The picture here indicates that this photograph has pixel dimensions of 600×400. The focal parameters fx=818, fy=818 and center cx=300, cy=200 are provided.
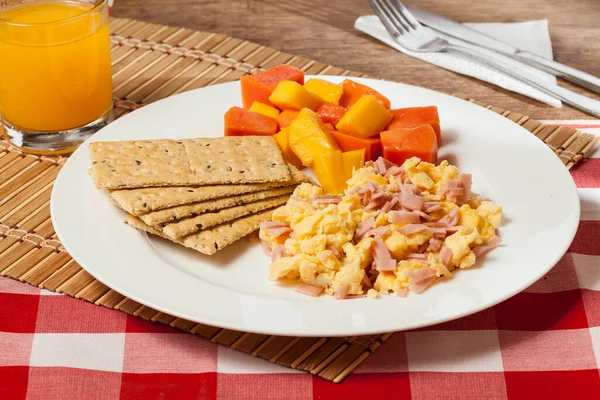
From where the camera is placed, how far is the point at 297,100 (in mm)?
2684

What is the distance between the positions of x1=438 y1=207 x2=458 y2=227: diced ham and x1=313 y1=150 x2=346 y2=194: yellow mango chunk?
0.42 metres

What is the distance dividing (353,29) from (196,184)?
172cm

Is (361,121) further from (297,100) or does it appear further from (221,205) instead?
(221,205)

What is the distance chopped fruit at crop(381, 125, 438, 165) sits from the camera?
2.54 metres

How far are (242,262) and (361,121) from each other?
2.22 feet

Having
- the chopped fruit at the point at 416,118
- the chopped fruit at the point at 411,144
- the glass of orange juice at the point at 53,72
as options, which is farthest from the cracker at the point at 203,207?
the glass of orange juice at the point at 53,72

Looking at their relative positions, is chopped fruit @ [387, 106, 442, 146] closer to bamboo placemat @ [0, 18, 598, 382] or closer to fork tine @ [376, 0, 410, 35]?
bamboo placemat @ [0, 18, 598, 382]

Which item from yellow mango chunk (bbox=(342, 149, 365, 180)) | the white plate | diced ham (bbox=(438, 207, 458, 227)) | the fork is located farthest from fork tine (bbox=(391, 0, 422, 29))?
diced ham (bbox=(438, 207, 458, 227))

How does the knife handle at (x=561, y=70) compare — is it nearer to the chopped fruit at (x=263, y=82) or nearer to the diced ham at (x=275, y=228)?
the chopped fruit at (x=263, y=82)

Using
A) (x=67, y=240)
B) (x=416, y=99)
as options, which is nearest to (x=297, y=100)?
(x=416, y=99)

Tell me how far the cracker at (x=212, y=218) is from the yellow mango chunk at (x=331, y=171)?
171mm

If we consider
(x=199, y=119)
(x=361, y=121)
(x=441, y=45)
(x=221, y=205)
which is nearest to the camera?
(x=221, y=205)

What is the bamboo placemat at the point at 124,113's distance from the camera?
2004 mm

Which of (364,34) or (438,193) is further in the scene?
(364,34)
